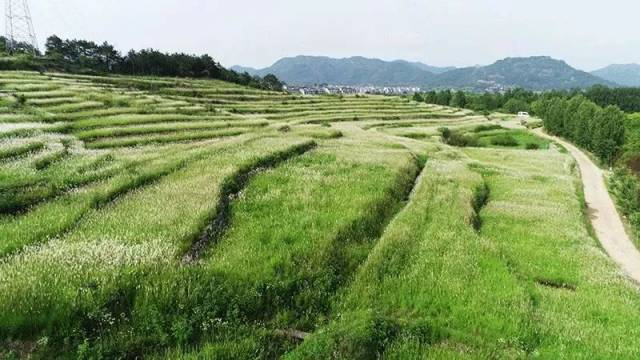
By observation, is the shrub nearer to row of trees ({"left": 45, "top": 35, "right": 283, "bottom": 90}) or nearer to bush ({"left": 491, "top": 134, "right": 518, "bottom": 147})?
bush ({"left": 491, "top": 134, "right": 518, "bottom": 147})

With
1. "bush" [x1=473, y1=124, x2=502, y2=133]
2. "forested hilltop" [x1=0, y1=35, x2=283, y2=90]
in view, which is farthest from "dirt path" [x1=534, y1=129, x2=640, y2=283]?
"forested hilltop" [x1=0, y1=35, x2=283, y2=90]

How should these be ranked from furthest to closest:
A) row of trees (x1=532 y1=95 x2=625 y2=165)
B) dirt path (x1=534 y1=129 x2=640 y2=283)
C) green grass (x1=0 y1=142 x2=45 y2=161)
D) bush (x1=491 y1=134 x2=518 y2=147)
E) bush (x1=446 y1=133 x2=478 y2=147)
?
row of trees (x1=532 y1=95 x2=625 y2=165)
bush (x1=491 y1=134 x2=518 y2=147)
bush (x1=446 y1=133 x2=478 y2=147)
dirt path (x1=534 y1=129 x2=640 y2=283)
green grass (x1=0 y1=142 x2=45 y2=161)

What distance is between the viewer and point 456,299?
17.2 m

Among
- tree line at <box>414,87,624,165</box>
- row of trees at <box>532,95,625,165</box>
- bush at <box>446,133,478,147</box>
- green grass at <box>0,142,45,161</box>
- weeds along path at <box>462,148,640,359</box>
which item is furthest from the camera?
row of trees at <box>532,95,625,165</box>

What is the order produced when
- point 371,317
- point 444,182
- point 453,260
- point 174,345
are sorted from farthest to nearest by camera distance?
point 444,182 < point 453,260 < point 371,317 < point 174,345

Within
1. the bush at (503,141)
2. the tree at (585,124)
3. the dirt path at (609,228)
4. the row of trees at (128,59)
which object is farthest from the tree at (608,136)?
the row of trees at (128,59)

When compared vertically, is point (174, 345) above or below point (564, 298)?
above

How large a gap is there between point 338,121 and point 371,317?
7247 centimetres

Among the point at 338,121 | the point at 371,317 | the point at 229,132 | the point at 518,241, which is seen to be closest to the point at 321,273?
the point at 371,317

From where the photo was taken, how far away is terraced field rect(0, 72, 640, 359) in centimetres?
1257

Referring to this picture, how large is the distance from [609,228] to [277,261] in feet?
109

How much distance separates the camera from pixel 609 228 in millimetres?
40281

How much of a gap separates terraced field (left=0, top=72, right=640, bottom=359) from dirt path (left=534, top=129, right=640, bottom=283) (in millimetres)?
3269

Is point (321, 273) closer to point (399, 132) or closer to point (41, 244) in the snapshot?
point (41, 244)
